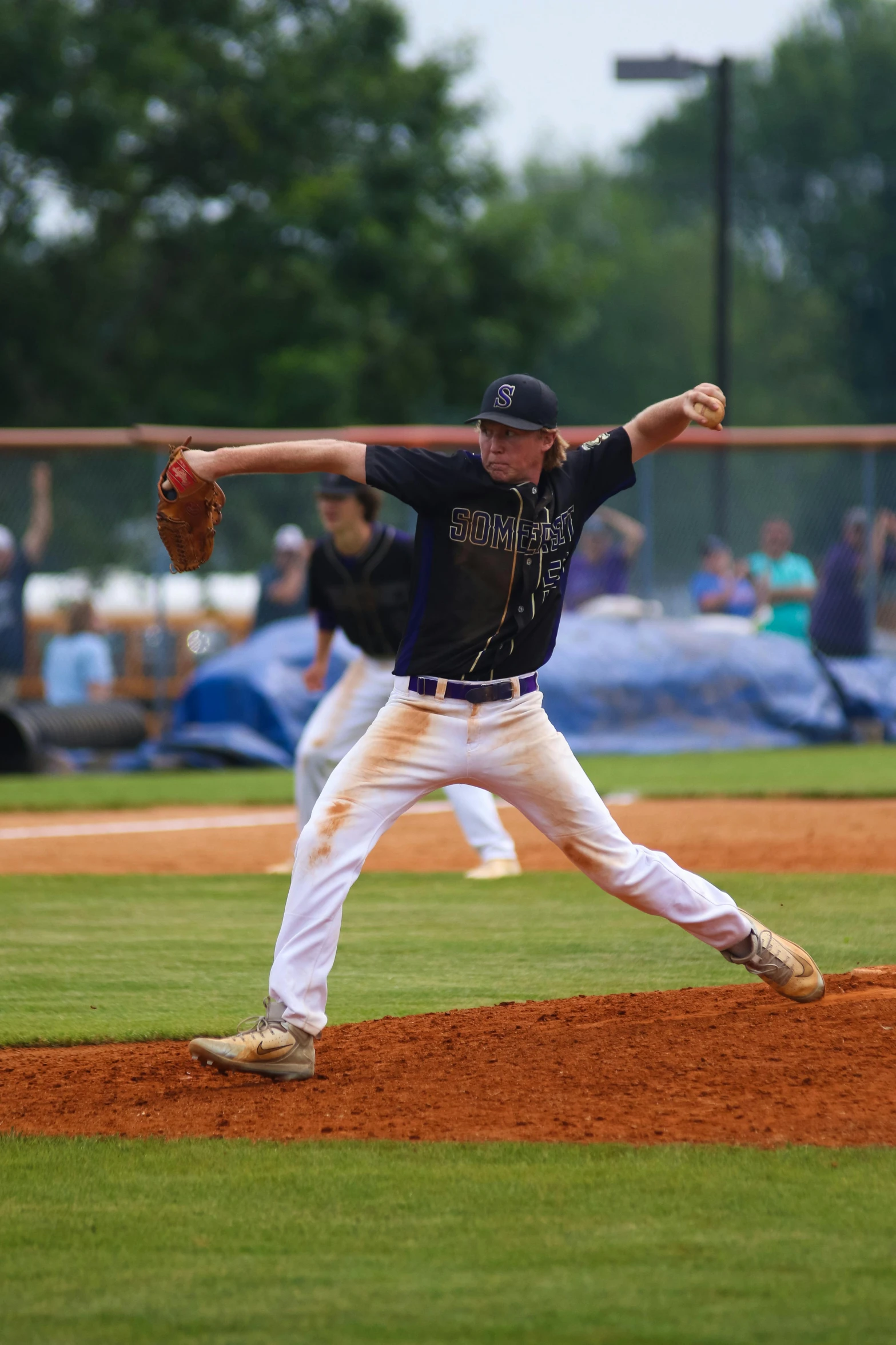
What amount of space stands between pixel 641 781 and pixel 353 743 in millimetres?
5596

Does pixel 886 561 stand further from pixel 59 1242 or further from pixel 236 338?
pixel 59 1242

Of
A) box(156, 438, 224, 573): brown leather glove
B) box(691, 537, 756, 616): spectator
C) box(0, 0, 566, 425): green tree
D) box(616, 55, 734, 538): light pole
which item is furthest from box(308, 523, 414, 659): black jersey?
box(0, 0, 566, 425): green tree

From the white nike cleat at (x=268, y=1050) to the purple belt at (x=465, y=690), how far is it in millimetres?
994

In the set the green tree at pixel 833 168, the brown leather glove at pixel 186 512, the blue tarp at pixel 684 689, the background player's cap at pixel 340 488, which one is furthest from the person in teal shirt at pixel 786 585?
the green tree at pixel 833 168

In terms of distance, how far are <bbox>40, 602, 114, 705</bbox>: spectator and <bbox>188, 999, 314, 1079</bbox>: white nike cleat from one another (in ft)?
40.2

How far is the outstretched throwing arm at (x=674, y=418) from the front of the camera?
5.10m

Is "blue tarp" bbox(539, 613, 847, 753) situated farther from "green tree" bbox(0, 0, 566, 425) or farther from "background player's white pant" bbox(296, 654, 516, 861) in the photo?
"green tree" bbox(0, 0, 566, 425)

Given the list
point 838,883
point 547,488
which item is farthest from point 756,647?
point 547,488

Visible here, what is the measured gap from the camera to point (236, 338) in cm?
2925

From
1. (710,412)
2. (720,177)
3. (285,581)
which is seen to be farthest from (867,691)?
(710,412)

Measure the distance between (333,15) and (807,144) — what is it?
50757 mm

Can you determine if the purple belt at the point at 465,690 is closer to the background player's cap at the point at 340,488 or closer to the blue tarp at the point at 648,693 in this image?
the background player's cap at the point at 340,488

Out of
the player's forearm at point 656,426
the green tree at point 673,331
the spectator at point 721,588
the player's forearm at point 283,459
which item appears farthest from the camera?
the green tree at point 673,331

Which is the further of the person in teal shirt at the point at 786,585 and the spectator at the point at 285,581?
the person in teal shirt at the point at 786,585
